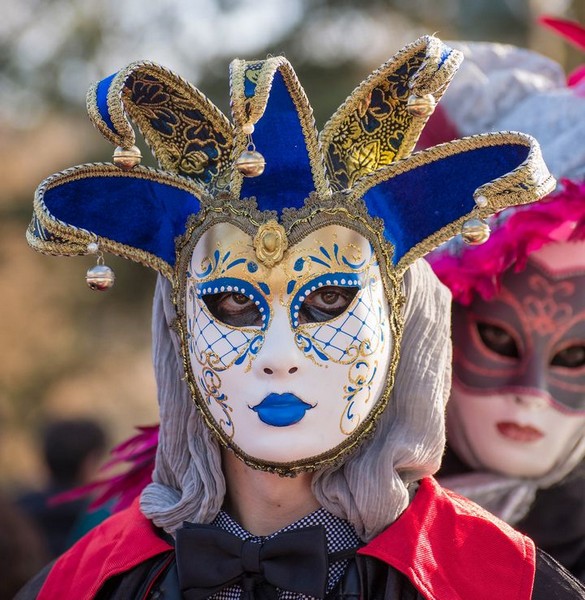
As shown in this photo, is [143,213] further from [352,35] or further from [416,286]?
→ [352,35]

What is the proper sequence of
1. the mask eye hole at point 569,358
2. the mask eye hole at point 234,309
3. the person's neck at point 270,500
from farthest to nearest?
1. the mask eye hole at point 569,358
2. the person's neck at point 270,500
3. the mask eye hole at point 234,309

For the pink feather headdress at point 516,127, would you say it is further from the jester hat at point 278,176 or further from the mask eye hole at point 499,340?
the jester hat at point 278,176

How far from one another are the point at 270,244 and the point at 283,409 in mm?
357

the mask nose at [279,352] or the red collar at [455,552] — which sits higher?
the mask nose at [279,352]

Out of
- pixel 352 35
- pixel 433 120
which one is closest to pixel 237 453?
pixel 433 120

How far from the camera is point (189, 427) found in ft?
9.39

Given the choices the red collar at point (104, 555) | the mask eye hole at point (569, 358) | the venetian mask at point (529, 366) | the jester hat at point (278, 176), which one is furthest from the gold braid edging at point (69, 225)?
the mask eye hole at point (569, 358)

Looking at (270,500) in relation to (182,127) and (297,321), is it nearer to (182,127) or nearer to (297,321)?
(297,321)

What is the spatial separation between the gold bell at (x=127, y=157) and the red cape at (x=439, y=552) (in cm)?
85

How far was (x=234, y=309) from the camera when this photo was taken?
2.66 m

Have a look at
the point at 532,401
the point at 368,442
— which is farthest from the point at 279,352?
the point at 532,401

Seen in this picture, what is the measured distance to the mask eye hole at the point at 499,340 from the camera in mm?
3457

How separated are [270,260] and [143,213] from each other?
0.40 m

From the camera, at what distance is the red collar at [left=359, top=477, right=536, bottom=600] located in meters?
2.57
